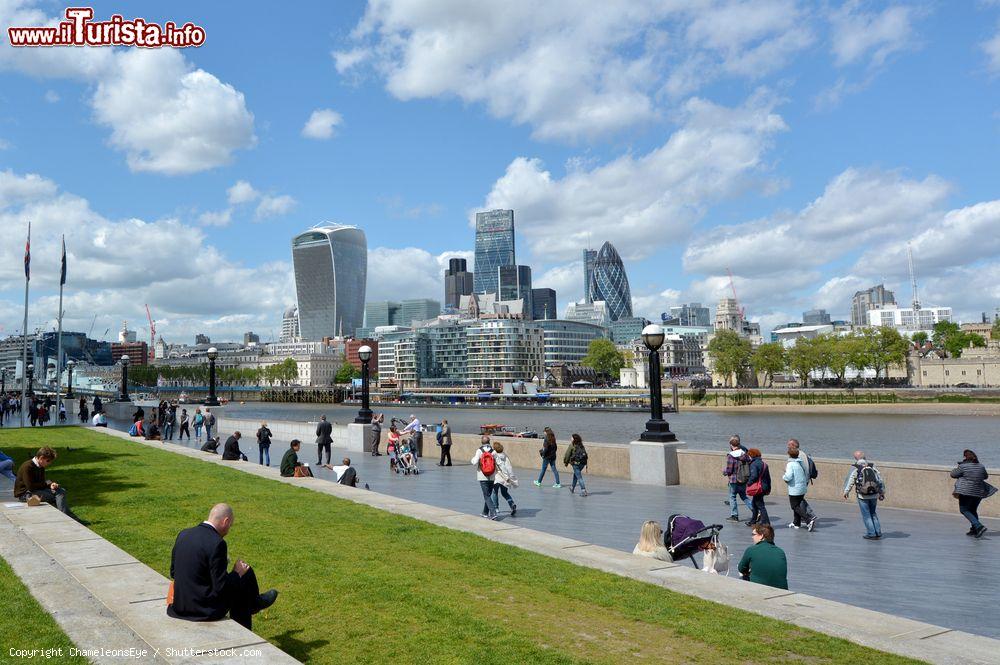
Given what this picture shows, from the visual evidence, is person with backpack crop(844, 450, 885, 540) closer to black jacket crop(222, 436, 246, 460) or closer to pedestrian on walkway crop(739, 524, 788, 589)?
pedestrian on walkway crop(739, 524, 788, 589)

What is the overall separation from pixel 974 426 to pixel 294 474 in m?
86.6

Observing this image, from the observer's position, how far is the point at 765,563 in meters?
9.10

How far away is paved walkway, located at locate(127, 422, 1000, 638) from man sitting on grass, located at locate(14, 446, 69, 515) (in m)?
8.56

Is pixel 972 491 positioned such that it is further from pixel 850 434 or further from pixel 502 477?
pixel 850 434

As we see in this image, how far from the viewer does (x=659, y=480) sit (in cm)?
2102

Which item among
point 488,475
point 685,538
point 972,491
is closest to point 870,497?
point 972,491

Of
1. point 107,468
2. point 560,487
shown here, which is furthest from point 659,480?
point 107,468

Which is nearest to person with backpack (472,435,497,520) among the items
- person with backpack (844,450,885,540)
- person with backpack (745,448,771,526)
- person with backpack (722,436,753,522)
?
person with backpack (722,436,753,522)

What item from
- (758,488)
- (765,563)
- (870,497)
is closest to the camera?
(765,563)

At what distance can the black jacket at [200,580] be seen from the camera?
6.60 m

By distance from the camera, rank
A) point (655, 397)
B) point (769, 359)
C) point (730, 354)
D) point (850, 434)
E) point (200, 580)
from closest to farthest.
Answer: point (200, 580) → point (655, 397) → point (850, 434) → point (769, 359) → point (730, 354)

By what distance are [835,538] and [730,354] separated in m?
163

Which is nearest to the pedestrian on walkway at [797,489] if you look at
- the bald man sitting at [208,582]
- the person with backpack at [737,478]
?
the person with backpack at [737,478]

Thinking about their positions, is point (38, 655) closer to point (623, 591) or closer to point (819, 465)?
point (623, 591)
